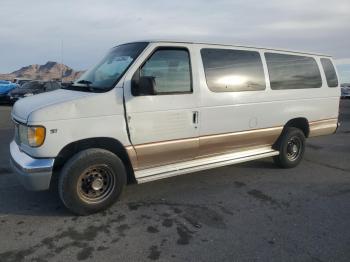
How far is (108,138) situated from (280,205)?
94.9 inches

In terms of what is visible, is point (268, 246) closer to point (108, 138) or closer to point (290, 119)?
point (108, 138)

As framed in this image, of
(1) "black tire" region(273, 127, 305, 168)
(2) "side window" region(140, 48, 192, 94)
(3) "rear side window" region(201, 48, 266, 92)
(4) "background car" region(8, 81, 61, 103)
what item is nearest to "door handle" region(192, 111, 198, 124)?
(2) "side window" region(140, 48, 192, 94)

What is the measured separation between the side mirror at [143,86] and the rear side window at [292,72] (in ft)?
7.90

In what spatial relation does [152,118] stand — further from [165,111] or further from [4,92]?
[4,92]

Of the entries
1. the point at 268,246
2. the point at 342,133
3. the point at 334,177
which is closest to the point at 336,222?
the point at 268,246

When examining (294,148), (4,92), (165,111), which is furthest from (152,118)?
(4,92)

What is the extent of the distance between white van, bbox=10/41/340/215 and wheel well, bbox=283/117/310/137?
10 cm

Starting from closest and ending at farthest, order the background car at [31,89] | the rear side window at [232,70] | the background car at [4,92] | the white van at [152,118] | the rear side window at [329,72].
A: the white van at [152,118], the rear side window at [232,70], the rear side window at [329,72], the background car at [31,89], the background car at [4,92]

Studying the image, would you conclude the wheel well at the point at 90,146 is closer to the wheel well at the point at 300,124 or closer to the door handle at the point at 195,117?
the door handle at the point at 195,117

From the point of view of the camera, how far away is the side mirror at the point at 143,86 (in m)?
4.33

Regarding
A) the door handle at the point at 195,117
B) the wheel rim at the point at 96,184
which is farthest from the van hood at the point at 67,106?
the door handle at the point at 195,117

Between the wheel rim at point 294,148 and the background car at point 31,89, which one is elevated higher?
the background car at point 31,89

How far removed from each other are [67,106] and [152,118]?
3.53 ft

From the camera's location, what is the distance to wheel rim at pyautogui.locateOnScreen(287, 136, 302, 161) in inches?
254
